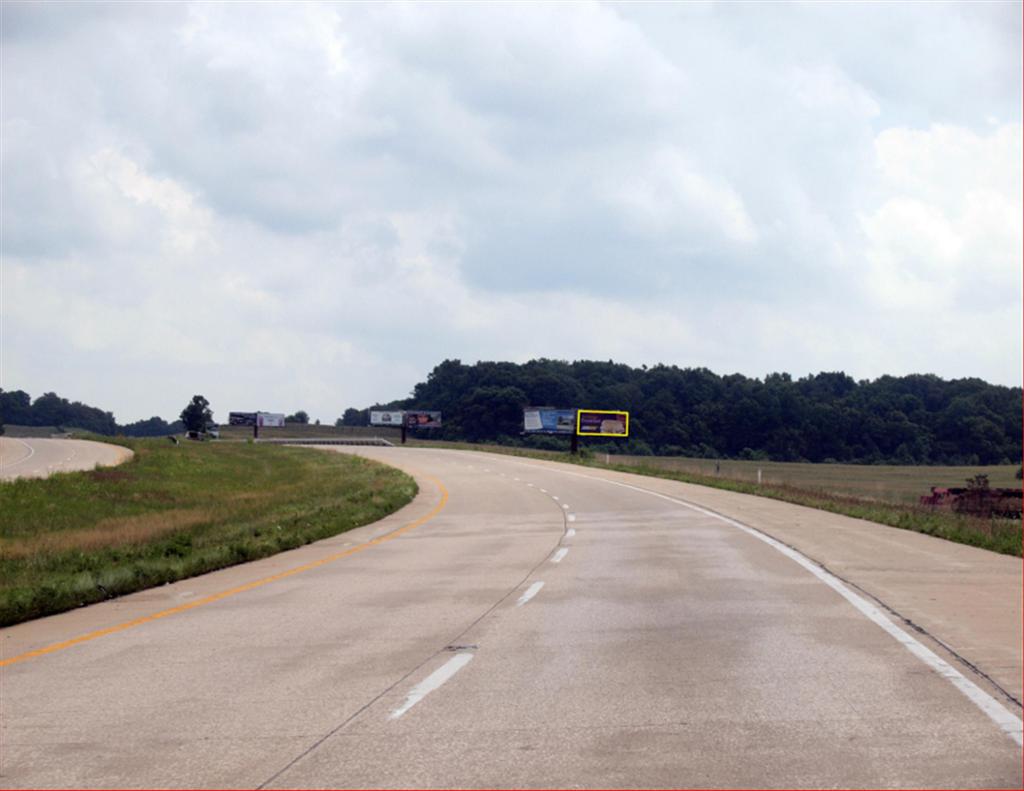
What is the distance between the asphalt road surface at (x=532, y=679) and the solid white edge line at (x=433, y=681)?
2 cm

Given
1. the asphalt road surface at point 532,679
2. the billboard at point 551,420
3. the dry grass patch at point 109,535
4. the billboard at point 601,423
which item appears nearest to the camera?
the asphalt road surface at point 532,679

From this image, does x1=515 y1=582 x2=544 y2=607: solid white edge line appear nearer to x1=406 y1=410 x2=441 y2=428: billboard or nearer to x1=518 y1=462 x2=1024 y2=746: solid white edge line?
x1=518 y1=462 x2=1024 y2=746: solid white edge line

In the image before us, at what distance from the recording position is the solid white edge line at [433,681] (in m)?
7.80

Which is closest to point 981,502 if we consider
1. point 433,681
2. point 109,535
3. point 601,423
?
point 109,535

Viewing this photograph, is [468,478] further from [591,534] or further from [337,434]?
[337,434]

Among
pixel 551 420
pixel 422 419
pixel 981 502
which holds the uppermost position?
pixel 422 419

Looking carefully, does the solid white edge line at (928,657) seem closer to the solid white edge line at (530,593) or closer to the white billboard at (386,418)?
the solid white edge line at (530,593)

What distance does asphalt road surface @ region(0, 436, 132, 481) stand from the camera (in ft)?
181

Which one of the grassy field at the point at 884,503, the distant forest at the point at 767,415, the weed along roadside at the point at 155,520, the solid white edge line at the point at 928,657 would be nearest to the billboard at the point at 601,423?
the grassy field at the point at 884,503

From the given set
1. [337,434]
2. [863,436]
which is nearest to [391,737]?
[863,436]

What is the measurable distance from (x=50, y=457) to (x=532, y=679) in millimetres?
65478

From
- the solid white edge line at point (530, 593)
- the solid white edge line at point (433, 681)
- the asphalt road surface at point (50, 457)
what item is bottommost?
the solid white edge line at point (433, 681)

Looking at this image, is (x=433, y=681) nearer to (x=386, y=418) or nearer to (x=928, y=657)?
(x=928, y=657)

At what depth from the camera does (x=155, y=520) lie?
97.4 feet
